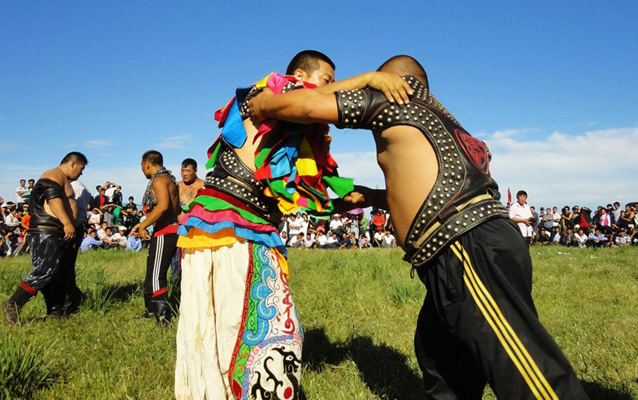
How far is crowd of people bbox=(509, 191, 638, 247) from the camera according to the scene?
2042cm

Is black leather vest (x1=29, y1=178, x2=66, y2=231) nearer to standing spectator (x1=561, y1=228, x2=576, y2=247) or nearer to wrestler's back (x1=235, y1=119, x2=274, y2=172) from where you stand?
wrestler's back (x1=235, y1=119, x2=274, y2=172)

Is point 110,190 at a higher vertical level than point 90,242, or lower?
higher

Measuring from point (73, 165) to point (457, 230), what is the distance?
585 cm

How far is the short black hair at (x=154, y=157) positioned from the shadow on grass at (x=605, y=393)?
17.7ft

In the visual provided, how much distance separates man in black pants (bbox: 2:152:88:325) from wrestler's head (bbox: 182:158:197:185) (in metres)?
1.71

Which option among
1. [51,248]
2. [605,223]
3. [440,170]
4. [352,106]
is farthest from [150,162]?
[605,223]

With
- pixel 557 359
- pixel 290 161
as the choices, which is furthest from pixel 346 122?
pixel 557 359

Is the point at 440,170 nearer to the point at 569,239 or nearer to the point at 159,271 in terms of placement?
the point at 159,271

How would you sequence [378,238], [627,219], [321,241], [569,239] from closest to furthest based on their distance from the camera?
[321,241] < [378,238] < [627,219] < [569,239]

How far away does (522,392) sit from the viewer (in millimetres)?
1979

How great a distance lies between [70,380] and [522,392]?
3.36 m

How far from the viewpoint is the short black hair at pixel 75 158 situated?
648cm

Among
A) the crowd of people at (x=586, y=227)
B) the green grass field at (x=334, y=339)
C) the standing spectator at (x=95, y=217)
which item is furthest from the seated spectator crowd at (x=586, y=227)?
the standing spectator at (x=95, y=217)

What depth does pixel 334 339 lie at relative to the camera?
474 centimetres
